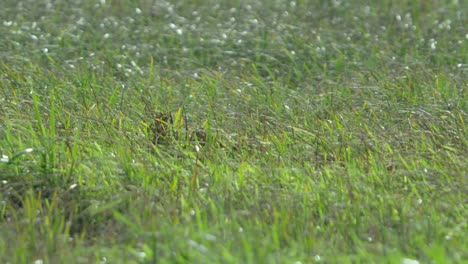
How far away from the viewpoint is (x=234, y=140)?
4.79 m

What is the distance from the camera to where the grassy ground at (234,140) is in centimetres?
354

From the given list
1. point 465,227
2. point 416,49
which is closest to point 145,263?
point 465,227

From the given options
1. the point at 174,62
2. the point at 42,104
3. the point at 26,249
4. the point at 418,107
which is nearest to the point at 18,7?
the point at 174,62

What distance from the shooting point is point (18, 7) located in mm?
8156

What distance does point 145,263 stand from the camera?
10.9 feet

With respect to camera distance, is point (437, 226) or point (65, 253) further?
point (437, 226)

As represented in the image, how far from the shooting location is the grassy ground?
3.54 m

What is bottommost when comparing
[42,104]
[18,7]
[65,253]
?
[18,7]

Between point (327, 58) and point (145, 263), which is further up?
point (145, 263)

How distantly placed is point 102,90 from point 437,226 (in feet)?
9.04

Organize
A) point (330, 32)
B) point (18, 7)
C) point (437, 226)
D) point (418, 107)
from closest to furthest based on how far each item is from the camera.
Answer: point (437, 226) → point (418, 107) → point (330, 32) → point (18, 7)

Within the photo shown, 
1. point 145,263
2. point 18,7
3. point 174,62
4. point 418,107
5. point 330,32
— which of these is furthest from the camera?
point 18,7

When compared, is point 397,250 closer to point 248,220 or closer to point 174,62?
point 248,220

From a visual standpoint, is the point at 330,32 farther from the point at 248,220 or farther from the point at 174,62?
the point at 248,220
